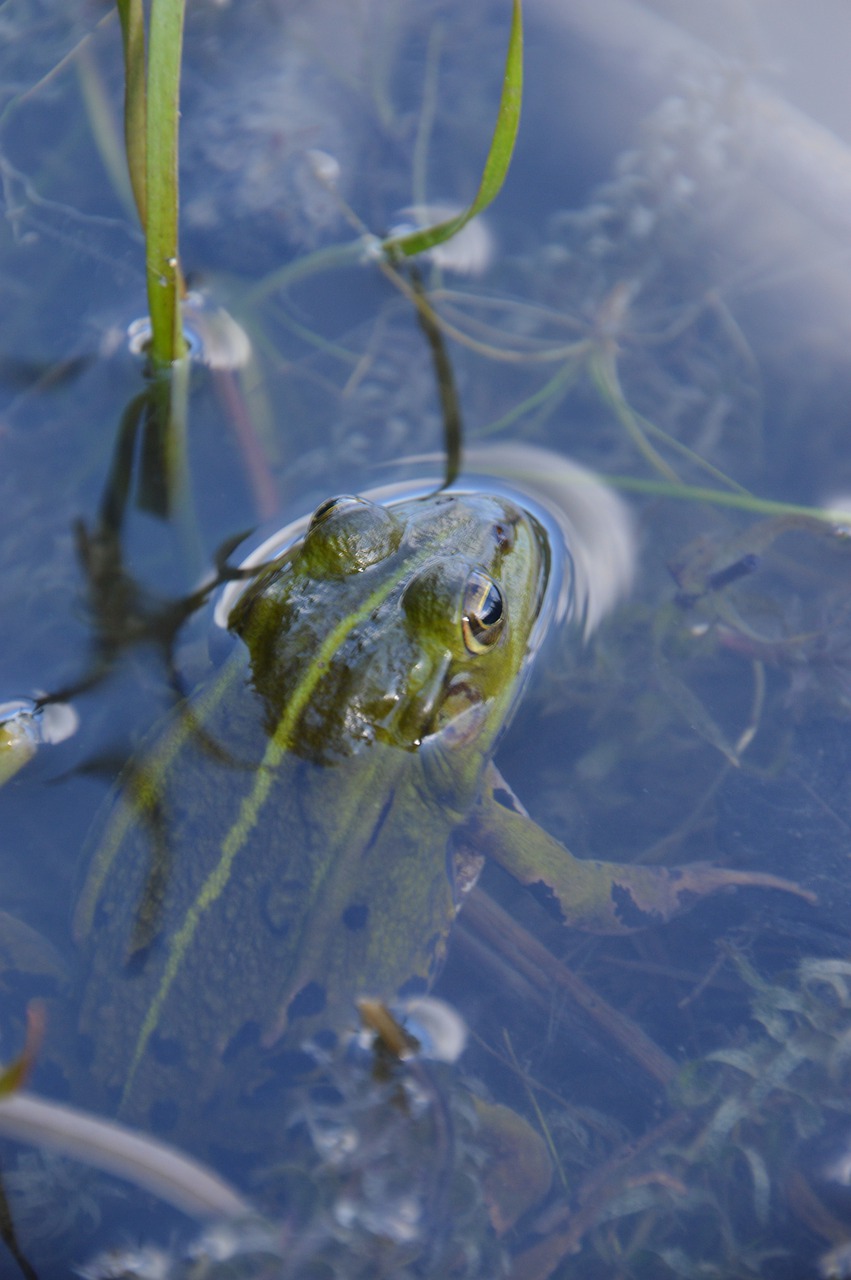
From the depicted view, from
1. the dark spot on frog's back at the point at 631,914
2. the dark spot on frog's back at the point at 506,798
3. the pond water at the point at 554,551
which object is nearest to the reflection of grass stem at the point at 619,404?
the pond water at the point at 554,551

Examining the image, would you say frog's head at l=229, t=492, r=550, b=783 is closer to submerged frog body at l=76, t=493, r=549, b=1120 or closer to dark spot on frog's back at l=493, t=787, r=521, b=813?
submerged frog body at l=76, t=493, r=549, b=1120

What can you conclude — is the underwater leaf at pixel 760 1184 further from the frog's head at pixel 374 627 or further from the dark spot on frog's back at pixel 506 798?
the frog's head at pixel 374 627

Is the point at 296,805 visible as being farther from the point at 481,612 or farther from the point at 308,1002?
the point at 481,612

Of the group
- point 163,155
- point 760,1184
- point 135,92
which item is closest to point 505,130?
point 163,155

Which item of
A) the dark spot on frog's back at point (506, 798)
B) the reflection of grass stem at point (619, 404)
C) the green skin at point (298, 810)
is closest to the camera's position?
the green skin at point (298, 810)

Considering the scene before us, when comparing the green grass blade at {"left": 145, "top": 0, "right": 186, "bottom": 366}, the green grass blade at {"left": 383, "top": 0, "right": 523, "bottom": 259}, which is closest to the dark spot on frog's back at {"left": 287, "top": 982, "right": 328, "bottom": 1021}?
the green grass blade at {"left": 145, "top": 0, "right": 186, "bottom": 366}

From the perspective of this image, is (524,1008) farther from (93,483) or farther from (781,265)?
(781,265)
